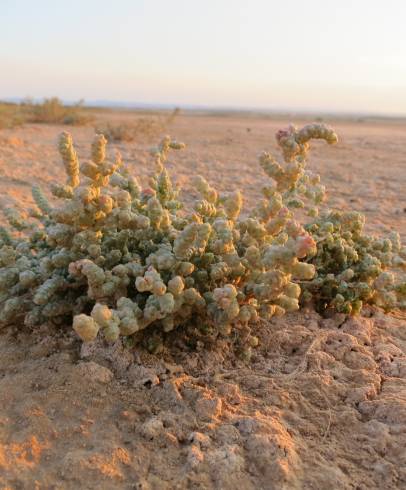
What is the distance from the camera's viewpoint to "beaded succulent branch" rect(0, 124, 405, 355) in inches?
73.9

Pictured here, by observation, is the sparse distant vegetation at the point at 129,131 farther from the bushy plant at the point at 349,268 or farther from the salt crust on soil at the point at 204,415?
the salt crust on soil at the point at 204,415

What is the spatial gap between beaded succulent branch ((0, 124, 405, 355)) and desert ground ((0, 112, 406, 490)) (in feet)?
0.46

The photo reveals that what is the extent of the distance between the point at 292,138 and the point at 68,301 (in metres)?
1.14

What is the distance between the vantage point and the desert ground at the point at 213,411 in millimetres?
1579

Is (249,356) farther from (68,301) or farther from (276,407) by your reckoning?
(68,301)

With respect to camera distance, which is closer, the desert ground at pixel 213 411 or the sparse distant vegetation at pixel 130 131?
the desert ground at pixel 213 411

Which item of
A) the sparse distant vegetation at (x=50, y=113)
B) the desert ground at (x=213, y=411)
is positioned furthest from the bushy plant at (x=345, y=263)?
the sparse distant vegetation at (x=50, y=113)

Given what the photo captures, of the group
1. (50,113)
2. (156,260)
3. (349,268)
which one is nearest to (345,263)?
(349,268)

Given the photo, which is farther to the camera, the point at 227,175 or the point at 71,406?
the point at 227,175

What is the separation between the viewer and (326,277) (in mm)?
2586

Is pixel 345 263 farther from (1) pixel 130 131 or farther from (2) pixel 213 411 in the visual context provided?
(1) pixel 130 131

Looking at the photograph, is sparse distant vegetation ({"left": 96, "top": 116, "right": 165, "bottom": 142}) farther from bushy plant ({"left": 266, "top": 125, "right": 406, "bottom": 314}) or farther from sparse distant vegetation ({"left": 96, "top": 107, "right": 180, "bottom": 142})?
bushy plant ({"left": 266, "top": 125, "right": 406, "bottom": 314})

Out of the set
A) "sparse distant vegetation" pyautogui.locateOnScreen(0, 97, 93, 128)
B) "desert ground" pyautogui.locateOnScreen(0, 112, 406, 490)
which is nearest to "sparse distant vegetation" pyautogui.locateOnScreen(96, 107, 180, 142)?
"sparse distant vegetation" pyautogui.locateOnScreen(0, 97, 93, 128)

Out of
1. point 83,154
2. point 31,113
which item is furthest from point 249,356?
point 31,113
